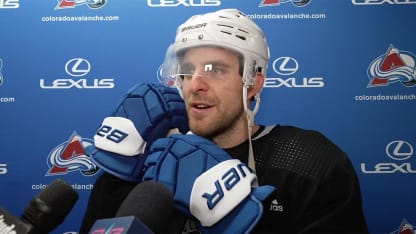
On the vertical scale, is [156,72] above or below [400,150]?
above

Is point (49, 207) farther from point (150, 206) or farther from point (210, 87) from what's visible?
point (210, 87)

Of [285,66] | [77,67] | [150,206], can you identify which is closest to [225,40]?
[150,206]

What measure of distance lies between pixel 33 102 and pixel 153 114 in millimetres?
1107

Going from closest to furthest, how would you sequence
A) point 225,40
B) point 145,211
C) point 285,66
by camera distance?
point 145,211 → point 225,40 → point 285,66

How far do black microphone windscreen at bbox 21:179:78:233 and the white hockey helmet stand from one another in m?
0.59

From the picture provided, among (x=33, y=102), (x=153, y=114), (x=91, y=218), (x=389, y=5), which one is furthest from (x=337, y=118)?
(x=33, y=102)

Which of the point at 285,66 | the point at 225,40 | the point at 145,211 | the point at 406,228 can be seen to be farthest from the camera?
the point at 285,66

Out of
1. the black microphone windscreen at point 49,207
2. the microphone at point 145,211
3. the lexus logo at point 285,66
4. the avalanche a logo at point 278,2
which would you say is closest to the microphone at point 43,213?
the black microphone windscreen at point 49,207

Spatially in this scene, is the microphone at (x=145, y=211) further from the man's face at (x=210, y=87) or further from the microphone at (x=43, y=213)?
the man's face at (x=210, y=87)

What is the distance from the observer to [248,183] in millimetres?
866

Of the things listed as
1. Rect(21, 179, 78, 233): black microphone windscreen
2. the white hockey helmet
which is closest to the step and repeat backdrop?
the white hockey helmet

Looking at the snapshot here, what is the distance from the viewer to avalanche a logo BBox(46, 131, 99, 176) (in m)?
1.98

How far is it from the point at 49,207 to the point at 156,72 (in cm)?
138

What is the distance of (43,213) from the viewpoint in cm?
66
